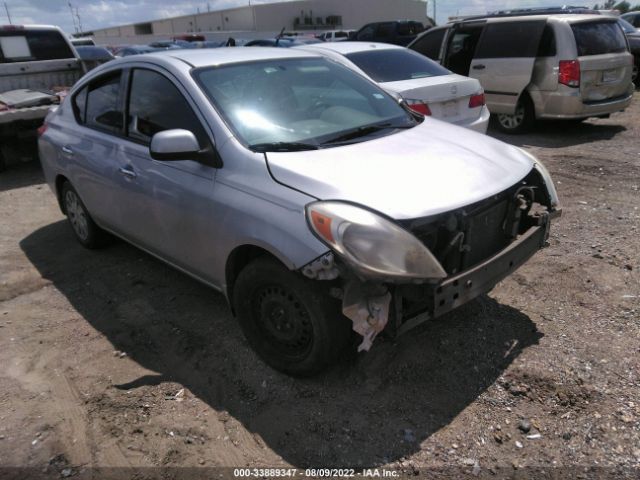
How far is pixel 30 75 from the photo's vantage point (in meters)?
8.41

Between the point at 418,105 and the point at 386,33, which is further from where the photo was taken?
the point at 386,33

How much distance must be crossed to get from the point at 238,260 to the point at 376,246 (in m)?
1.00

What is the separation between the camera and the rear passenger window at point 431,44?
32.1 ft

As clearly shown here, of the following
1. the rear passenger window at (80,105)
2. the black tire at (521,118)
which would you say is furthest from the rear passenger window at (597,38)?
the rear passenger window at (80,105)

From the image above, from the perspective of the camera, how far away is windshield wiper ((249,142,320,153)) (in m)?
2.96

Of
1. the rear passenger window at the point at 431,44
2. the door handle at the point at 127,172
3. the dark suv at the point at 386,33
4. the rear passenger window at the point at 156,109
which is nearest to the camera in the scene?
the rear passenger window at the point at 156,109

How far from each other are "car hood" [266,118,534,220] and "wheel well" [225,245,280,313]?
0.43m

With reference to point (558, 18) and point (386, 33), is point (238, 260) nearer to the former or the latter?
point (558, 18)

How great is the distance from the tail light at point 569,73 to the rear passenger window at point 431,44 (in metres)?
2.50

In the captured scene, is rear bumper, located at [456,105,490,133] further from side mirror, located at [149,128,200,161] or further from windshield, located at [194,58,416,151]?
side mirror, located at [149,128,200,161]

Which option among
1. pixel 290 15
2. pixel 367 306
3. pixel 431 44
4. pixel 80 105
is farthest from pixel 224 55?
pixel 290 15

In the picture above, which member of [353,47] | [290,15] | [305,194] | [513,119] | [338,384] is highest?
[290,15]

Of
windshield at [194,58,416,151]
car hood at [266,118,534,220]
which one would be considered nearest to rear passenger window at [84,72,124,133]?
Answer: windshield at [194,58,416,151]

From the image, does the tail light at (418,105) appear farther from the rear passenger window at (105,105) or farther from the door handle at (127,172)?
the door handle at (127,172)
